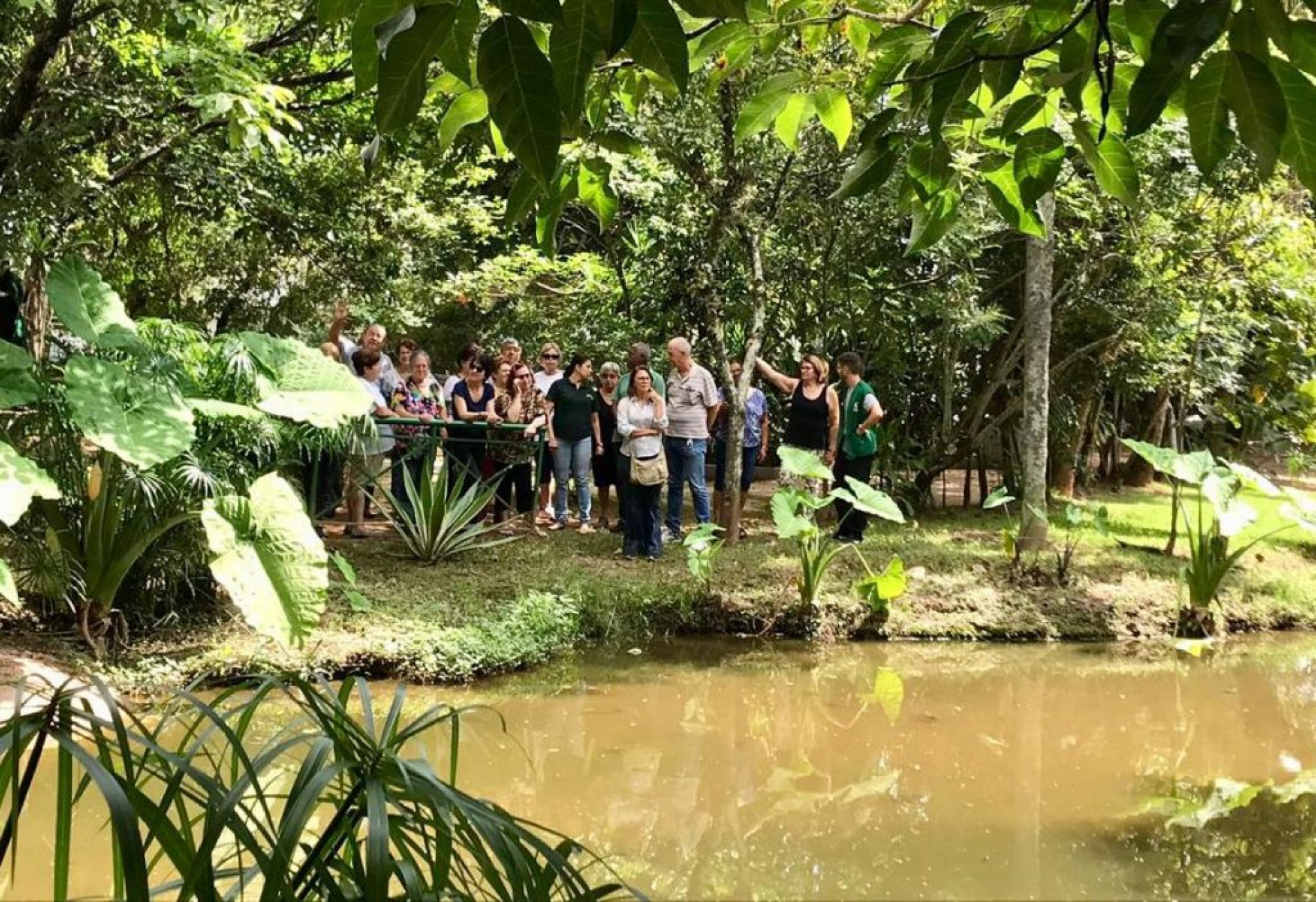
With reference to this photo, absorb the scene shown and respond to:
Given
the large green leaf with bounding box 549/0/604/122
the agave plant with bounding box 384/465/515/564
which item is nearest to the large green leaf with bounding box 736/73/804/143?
the large green leaf with bounding box 549/0/604/122

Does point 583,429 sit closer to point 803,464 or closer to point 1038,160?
point 803,464

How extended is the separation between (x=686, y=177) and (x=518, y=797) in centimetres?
515

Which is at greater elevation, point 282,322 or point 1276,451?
point 282,322

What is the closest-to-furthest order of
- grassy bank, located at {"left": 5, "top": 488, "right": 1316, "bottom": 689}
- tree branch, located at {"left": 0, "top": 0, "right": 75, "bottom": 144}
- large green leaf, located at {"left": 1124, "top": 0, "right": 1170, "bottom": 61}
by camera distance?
1. large green leaf, located at {"left": 1124, "top": 0, "right": 1170, "bottom": 61}
2. tree branch, located at {"left": 0, "top": 0, "right": 75, "bottom": 144}
3. grassy bank, located at {"left": 5, "top": 488, "right": 1316, "bottom": 689}

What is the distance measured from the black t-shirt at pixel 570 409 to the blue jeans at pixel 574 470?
0.20 ft

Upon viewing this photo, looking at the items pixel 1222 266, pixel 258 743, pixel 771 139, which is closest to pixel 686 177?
pixel 771 139

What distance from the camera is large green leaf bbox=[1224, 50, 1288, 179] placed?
925 millimetres

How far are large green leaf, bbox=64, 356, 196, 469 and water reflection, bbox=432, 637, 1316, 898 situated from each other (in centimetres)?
167

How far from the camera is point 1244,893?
339cm

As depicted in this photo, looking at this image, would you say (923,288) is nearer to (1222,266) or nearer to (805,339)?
(805,339)

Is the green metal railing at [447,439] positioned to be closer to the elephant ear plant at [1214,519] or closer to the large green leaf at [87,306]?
the large green leaf at [87,306]

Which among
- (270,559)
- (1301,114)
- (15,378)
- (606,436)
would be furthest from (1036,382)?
(1301,114)

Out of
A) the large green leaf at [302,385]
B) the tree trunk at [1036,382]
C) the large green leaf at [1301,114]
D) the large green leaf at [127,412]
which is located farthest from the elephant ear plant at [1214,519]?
the large green leaf at [1301,114]

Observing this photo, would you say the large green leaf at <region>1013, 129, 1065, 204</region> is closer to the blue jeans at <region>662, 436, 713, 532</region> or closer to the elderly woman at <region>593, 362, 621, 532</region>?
the blue jeans at <region>662, 436, 713, 532</region>
